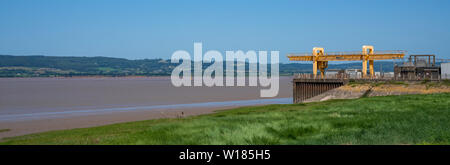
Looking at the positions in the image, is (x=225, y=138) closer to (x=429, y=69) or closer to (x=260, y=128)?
(x=260, y=128)

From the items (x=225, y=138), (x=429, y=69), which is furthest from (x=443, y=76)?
(x=225, y=138)

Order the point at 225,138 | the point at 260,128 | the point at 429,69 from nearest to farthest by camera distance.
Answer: the point at 225,138 < the point at 260,128 < the point at 429,69

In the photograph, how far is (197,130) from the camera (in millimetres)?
17734

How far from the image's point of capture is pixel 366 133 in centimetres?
1516

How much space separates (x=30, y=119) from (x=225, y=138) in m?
26.1

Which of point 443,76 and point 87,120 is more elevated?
point 443,76

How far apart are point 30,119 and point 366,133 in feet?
95.5

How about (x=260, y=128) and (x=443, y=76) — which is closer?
(x=260, y=128)
